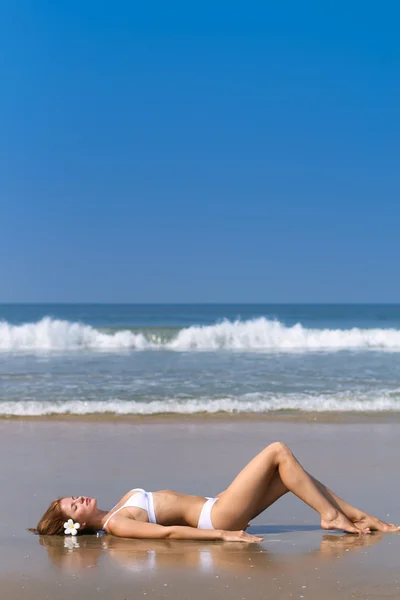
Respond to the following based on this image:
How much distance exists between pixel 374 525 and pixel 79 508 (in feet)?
6.87

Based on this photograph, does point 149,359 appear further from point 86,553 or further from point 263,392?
point 86,553

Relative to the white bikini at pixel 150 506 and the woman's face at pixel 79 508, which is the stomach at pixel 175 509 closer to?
the white bikini at pixel 150 506

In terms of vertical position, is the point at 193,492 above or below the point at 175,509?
below

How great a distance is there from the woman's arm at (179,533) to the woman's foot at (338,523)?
0.55 m

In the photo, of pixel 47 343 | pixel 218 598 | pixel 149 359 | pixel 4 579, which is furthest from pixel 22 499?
pixel 47 343

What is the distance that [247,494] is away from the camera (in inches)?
204

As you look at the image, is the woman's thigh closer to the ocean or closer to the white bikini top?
the white bikini top

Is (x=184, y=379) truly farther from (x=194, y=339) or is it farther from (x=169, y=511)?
(x=194, y=339)

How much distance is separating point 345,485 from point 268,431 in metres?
2.55

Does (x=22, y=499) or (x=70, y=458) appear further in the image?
(x=70, y=458)

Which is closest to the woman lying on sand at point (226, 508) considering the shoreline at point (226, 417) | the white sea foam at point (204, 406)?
the shoreline at point (226, 417)

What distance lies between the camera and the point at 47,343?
Result: 84.1 feet

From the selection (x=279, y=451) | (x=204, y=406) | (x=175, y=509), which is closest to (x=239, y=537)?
(x=175, y=509)

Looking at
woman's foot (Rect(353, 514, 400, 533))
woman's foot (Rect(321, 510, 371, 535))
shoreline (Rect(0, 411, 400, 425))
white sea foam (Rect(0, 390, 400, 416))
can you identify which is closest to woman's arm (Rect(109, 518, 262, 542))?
woman's foot (Rect(321, 510, 371, 535))
